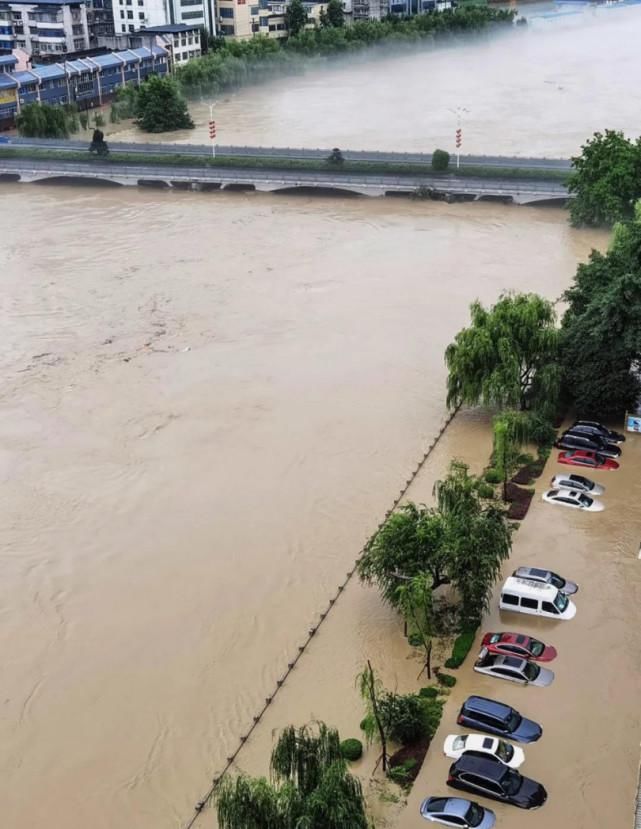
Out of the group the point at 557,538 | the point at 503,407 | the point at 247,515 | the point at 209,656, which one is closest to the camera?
the point at 209,656

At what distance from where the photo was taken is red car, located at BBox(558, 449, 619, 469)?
23314 millimetres

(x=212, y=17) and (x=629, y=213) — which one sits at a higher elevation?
(x=212, y=17)

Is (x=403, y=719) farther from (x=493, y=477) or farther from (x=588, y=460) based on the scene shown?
(x=588, y=460)

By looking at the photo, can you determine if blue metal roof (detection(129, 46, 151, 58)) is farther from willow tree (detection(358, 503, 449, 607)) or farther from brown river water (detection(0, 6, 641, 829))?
willow tree (detection(358, 503, 449, 607))

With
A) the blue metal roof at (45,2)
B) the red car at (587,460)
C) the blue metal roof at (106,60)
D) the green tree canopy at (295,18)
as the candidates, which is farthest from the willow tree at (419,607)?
the green tree canopy at (295,18)

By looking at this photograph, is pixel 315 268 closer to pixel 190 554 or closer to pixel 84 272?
pixel 84 272

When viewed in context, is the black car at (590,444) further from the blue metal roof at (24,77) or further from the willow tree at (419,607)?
the blue metal roof at (24,77)

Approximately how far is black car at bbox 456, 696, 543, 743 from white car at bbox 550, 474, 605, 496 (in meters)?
7.19

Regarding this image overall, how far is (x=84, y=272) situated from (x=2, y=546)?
60.7ft

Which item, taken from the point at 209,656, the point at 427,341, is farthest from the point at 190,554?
the point at 427,341

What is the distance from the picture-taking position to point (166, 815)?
50.1 feet

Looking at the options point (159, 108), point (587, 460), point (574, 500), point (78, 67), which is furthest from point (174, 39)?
point (574, 500)

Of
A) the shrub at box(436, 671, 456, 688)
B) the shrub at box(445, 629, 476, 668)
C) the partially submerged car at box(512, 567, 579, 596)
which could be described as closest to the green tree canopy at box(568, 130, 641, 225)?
the partially submerged car at box(512, 567, 579, 596)

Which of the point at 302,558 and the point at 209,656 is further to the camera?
the point at 302,558
